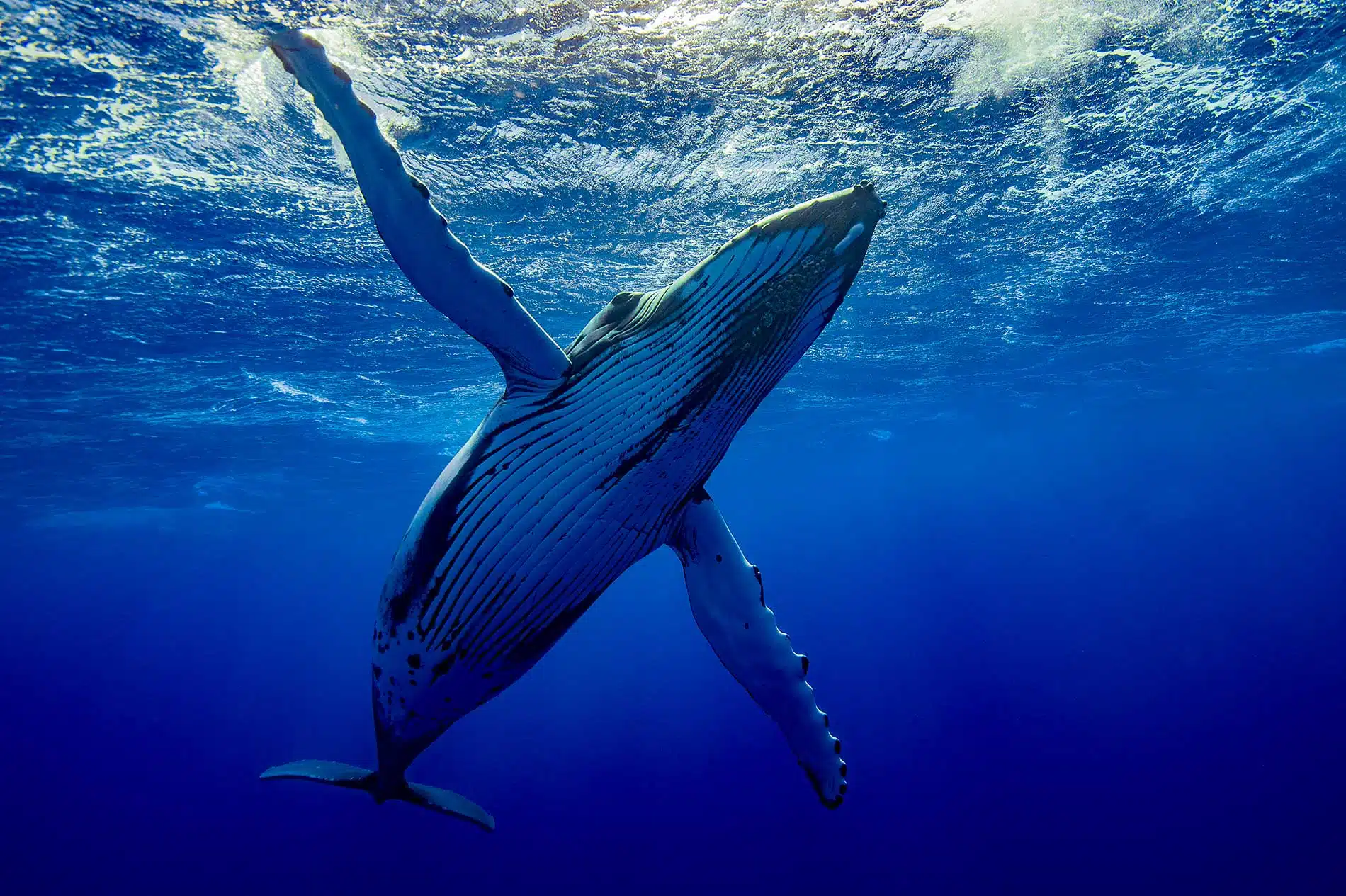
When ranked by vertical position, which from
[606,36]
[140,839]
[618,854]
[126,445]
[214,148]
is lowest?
[140,839]

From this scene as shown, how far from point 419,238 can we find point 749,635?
2.44 m

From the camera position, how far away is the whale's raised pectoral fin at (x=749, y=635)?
320 centimetres

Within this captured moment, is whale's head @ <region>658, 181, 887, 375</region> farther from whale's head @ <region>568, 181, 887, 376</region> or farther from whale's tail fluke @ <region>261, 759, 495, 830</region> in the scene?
whale's tail fluke @ <region>261, 759, 495, 830</region>

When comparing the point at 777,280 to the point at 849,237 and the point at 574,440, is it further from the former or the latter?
the point at 574,440

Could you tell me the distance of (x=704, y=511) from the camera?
123 inches

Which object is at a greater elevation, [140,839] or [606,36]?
[606,36]

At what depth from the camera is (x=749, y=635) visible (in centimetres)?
322

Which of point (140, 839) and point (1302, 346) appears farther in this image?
point (1302, 346)

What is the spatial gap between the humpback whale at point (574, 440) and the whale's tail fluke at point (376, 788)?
3.01ft

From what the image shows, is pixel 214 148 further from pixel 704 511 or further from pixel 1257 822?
pixel 1257 822

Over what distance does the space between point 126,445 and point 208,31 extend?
889 inches

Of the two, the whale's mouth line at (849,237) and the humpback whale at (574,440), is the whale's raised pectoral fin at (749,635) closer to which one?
the humpback whale at (574,440)

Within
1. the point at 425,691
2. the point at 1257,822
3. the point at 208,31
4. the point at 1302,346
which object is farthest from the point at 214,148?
the point at 1302,346

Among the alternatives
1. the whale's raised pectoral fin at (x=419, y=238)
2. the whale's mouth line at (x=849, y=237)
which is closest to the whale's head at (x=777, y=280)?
the whale's mouth line at (x=849, y=237)
